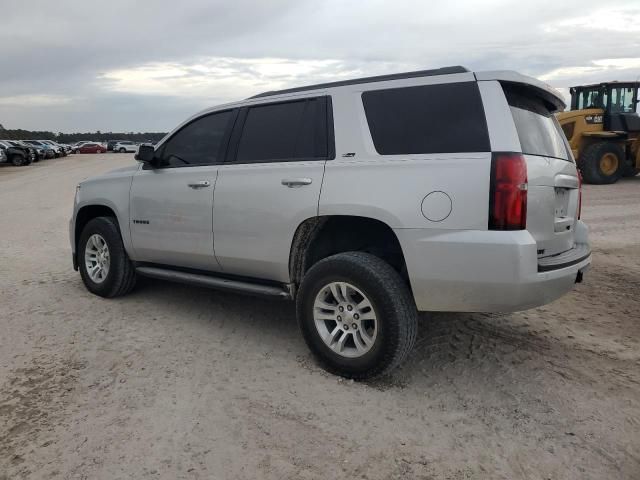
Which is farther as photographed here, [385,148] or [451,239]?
[385,148]

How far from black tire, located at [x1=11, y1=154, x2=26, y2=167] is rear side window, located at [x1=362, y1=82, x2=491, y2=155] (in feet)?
121

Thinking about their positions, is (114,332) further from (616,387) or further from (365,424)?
(616,387)

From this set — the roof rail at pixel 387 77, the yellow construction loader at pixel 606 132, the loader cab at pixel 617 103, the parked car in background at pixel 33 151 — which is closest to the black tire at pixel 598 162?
the yellow construction loader at pixel 606 132

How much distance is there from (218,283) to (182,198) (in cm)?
82

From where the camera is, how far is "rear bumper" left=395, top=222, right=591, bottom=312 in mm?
3152

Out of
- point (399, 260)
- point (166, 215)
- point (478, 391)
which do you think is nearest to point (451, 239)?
point (399, 260)

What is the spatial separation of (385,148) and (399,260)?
32.4 inches

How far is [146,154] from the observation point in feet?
16.4

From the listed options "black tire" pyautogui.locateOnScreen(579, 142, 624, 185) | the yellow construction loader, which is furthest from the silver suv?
the yellow construction loader

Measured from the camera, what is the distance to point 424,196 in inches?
132

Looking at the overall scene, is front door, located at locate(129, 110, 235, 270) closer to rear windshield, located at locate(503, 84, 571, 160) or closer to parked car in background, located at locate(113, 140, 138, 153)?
rear windshield, located at locate(503, 84, 571, 160)

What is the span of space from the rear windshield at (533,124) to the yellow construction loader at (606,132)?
544 inches

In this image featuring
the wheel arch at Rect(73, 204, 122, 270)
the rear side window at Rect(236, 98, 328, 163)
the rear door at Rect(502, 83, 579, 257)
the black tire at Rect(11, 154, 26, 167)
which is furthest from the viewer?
the black tire at Rect(11, 154, 26, 167)

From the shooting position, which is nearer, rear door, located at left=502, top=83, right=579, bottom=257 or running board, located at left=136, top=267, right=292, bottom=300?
rear door, located at left=502, top=83, right=579, bottom=257
